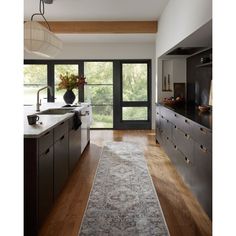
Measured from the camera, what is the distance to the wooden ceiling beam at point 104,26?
273 inches

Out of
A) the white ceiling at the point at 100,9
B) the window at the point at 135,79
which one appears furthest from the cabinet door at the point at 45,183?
the window at the point at 135,79

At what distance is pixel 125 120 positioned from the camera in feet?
30.2

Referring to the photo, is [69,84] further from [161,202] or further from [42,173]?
[42,173]

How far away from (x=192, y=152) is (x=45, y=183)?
1555mm

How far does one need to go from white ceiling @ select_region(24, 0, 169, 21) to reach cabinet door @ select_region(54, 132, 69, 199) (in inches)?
106

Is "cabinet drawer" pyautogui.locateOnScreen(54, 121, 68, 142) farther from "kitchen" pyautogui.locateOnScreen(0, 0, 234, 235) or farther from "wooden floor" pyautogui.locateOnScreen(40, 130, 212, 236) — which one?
"wooden floor" pyautogui.locateOnScreen(40, 130, 212, 236)

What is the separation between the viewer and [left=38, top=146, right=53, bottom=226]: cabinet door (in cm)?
259

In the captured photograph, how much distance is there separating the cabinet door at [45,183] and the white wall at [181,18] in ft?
6.32

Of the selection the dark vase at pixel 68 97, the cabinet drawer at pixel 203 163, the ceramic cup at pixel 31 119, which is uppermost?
the dark vase at pixel 68 97

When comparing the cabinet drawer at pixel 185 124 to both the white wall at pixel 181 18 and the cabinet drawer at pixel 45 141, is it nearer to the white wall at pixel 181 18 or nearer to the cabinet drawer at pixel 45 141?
the white wall at pixel 181 18

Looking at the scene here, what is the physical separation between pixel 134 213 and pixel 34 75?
6878 millimetres

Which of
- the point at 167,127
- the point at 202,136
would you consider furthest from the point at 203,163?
the point at 167,127

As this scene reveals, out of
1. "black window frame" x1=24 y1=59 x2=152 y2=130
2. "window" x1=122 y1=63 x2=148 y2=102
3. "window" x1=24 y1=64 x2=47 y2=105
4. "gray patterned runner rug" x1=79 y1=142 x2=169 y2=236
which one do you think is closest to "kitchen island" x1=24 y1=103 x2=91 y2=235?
"gray patterned runner rug" x1=79 y1=142 x2=169 y2=236
